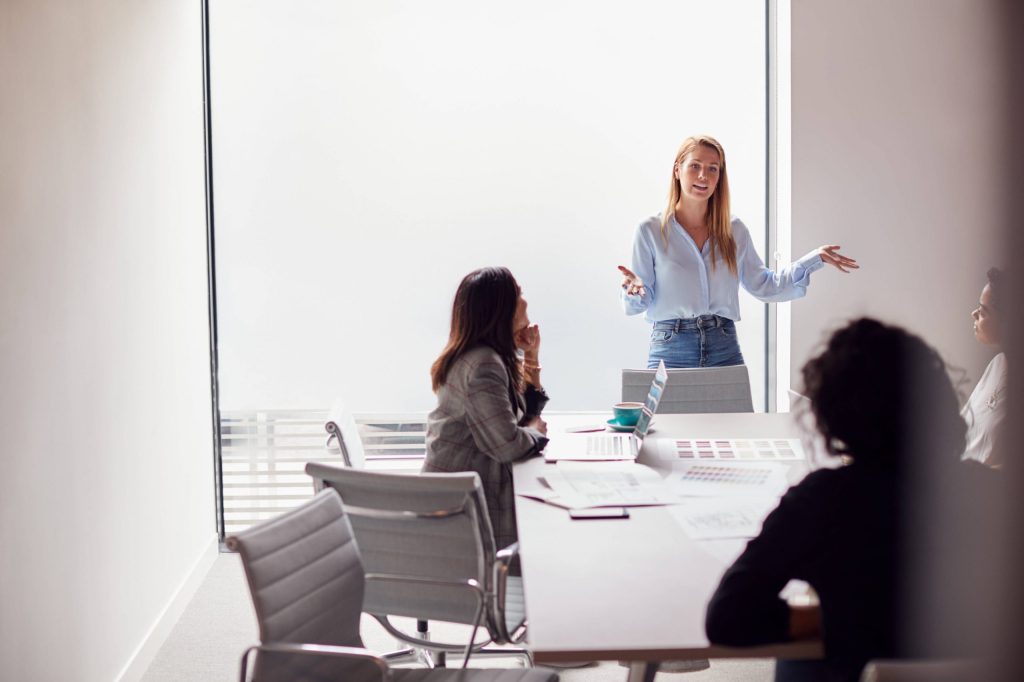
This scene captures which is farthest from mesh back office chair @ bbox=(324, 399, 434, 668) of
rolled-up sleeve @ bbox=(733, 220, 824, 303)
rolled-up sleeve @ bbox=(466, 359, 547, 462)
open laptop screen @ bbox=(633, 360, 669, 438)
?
rolled-up sleeve @ bbox=(733, 220, 824, 303)

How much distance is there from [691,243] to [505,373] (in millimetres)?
1491

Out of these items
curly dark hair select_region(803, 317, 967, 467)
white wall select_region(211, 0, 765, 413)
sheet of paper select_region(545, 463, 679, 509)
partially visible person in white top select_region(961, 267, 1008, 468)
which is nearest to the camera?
partially visible person in white top select_region(961, 267, 1008, 468)

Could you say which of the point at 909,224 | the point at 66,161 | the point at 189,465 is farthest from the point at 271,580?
the point at 909,224

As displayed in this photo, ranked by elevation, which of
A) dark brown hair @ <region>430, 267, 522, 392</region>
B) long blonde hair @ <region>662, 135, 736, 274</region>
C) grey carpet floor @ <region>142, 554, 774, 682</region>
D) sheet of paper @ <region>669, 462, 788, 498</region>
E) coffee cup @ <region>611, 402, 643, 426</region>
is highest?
long blonde hair @ <region>662, 135, 736, 274</region>

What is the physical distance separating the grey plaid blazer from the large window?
1879mm

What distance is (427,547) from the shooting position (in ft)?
7.36

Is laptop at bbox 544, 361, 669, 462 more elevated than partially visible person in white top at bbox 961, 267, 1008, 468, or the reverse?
partially visible person in white top at bbox 961, 267, 1008, 468

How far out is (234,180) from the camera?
178 inches

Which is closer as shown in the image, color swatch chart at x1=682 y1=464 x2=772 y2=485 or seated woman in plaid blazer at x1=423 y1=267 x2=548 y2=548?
color swatch chart at x1=682 y1=464 x2=772 y2=485

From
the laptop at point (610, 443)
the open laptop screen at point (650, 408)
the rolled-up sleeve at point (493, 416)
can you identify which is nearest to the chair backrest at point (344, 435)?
the rolled-up sleeve at point (493, 416)

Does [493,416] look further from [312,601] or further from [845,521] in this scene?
[845,521]

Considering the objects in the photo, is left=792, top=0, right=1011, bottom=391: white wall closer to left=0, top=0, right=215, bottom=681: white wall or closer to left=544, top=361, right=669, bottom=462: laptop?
left=544, top=361, right=669, bottom=462: laptop

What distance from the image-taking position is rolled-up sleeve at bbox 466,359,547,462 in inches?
103

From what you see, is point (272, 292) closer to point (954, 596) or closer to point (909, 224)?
point (909, 224)
